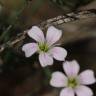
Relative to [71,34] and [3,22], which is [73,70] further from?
[71,34]

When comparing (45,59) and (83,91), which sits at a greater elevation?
(45,59)

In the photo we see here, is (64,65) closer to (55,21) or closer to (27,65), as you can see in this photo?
(55,21)

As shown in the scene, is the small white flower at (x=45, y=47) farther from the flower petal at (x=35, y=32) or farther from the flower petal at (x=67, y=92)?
the flower petal at (x=67, y=92)

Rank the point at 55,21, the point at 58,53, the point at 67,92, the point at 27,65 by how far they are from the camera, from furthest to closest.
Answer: the point at 27,65 → the point at 55,21 → the point at 58,53 → the point at 67,92

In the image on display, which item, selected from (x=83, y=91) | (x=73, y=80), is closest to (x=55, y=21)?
(x=73, y=80)

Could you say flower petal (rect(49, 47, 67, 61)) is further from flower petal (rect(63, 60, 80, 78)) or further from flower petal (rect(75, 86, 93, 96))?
flower petal (rect(75, 86, 93, 96))

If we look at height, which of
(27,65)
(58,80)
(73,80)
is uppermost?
(58,80)

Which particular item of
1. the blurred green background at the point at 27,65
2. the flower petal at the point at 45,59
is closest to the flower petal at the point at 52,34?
the flower petal at the point at 45,59
